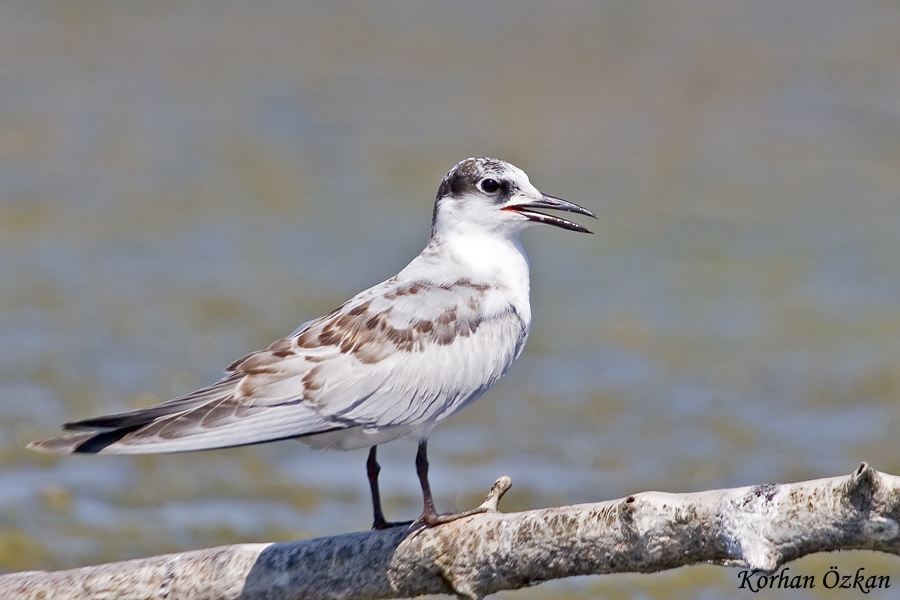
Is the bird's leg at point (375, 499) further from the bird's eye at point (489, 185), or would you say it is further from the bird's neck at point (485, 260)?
the bird's eye at point (489, 185)

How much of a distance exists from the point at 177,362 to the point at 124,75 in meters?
9.97

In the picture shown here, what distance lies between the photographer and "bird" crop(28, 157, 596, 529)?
5367mm

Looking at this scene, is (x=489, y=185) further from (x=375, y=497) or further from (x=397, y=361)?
(x=375, y=497)

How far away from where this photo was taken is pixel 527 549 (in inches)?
210

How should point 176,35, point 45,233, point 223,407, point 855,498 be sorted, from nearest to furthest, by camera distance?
1. point 855,498
2. point 223,407
3. point 45,233
4. point 176,35

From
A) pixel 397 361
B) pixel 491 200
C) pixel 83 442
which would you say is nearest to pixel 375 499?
pixel 397 361

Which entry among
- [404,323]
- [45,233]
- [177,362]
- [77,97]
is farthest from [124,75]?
[404,323]

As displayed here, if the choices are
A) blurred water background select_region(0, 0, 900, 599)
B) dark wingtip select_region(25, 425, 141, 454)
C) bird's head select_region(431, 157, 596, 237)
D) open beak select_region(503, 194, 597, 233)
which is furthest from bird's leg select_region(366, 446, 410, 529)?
blurred water background select_region(0, 0, 900, 599)

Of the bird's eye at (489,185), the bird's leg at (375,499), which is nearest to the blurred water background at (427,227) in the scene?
the bird's leg at (375,499)

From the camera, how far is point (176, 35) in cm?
2273

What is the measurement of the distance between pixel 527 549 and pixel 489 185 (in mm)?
2021

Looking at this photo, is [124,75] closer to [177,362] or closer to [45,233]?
[45,233]

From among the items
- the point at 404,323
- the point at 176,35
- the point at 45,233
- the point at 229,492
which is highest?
the point at 176,35

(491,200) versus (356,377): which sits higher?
(491,200)
